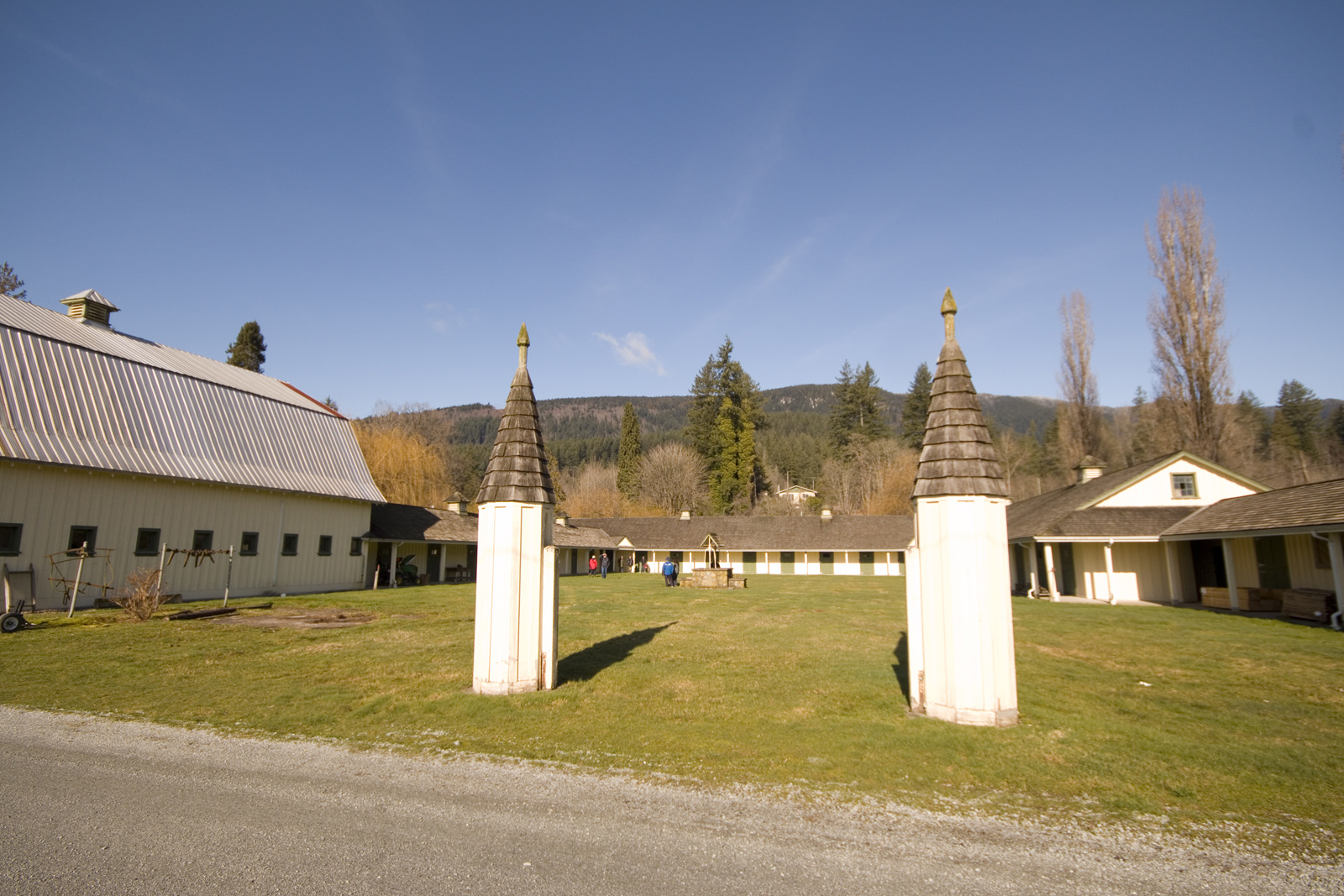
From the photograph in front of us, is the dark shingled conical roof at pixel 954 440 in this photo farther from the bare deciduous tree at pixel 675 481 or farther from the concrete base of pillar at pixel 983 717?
the bare deciduous tree at pixel 675 481

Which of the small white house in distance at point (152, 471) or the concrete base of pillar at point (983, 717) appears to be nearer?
the concrete base of pillar at point (983, 717)

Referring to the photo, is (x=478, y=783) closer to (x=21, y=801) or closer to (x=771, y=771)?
(x=771, y=771)

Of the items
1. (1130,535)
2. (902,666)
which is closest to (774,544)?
(1130,535)

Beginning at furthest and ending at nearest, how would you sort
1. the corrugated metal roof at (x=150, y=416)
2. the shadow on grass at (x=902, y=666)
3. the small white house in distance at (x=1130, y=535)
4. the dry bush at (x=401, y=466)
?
the dry bush at (x=401, y=466)
the small white house in distance at (x=1130, y=535)
the corrugated metal roof at (x=150, y=416)
the shadow on grass at (x=902, y=666)

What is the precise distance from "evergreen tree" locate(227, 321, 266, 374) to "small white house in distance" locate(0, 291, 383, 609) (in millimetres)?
23908

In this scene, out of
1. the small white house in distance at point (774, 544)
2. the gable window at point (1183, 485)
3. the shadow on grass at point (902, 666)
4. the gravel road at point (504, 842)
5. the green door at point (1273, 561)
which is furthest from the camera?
the small white house in distance at point (774, 544)

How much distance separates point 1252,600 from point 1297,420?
70.9 meters

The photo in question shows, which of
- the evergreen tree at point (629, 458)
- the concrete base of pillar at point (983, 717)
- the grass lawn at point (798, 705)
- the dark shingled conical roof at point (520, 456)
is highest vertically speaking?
the evergreen tree at point (629, 458)

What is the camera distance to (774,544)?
45250 millimetres

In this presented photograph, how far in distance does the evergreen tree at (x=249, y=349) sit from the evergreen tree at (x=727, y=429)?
3886cm

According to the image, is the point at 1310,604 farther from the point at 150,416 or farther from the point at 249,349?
the point at 249,349

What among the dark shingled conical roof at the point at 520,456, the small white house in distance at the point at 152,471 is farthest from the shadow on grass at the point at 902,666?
the small white house in distance at the point at 152,471

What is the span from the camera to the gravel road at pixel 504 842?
13.2 ft

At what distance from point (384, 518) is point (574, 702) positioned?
2811 centimetres
